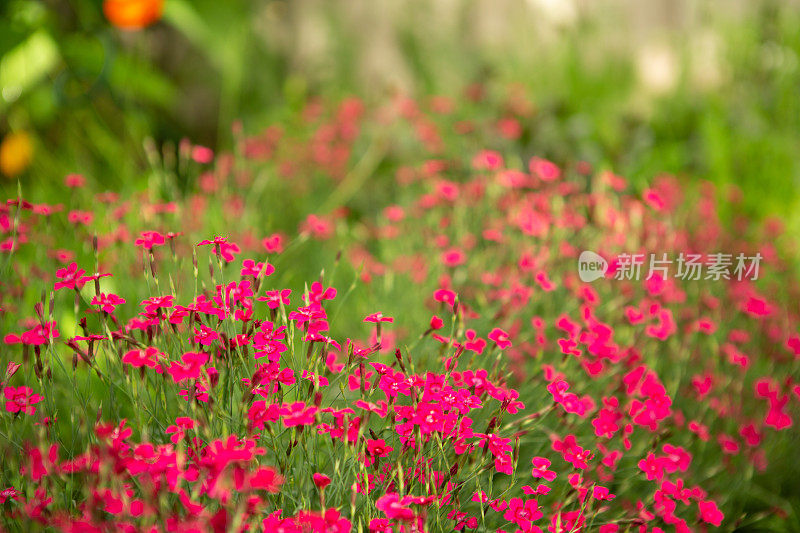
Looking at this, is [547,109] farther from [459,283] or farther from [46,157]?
[46,157]

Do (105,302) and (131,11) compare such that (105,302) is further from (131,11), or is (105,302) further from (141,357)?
(131,11)

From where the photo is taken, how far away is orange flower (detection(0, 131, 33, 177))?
2.76 metres

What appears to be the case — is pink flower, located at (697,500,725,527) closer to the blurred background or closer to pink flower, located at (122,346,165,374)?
pink flower, located at (122,346,165,374)

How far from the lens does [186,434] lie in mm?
1123

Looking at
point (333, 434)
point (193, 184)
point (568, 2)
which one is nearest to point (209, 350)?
point (333, 434)

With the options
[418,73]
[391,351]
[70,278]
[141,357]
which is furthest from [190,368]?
[418,73]

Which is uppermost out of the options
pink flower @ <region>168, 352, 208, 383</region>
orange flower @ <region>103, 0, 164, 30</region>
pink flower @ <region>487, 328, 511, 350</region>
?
orange flower @ <region>103, 0, 164, 30</region>

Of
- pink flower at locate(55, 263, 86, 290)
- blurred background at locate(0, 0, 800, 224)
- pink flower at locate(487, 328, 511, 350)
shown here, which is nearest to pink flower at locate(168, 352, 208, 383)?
pink flower at locate(55, 263, 86, 290)

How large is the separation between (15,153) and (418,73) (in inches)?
84.6
